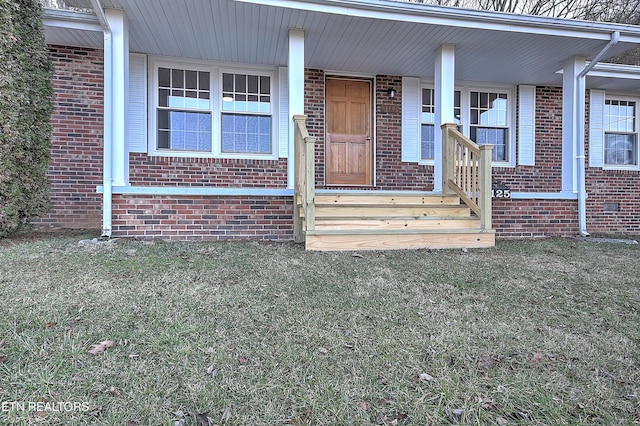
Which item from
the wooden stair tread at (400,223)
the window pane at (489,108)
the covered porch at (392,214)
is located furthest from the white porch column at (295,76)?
the window pane at (489,108)

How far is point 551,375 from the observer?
158 cm

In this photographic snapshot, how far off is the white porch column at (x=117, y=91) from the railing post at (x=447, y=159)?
4279 mm

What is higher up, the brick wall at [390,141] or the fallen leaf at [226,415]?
the brick wall at [390,141]

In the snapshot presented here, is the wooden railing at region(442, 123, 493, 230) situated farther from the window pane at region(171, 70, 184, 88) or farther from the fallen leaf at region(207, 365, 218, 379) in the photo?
the window pane at region(171, 70, 184, 88)

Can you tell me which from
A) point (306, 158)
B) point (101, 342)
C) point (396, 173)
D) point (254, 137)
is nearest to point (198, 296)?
point (101, 342)

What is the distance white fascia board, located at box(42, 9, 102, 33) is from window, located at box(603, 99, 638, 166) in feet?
30.8

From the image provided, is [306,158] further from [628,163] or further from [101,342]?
[628,163]

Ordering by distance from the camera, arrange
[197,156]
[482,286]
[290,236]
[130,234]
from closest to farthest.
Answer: [482,286]
[130,234]
[290,236]
[197,156]

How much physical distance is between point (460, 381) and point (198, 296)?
5.42ft

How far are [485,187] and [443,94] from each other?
1705 mm

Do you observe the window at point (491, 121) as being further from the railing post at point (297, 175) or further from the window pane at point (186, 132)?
the window pane at point (186, 132)

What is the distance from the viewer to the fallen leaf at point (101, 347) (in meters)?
1.65

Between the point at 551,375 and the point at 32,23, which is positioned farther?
the point at 32,23

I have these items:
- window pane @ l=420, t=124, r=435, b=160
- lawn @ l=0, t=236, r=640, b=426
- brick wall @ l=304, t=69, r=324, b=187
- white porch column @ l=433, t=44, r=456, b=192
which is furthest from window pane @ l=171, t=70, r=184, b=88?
window pane @ l=420, t=124, r=435, b=160
